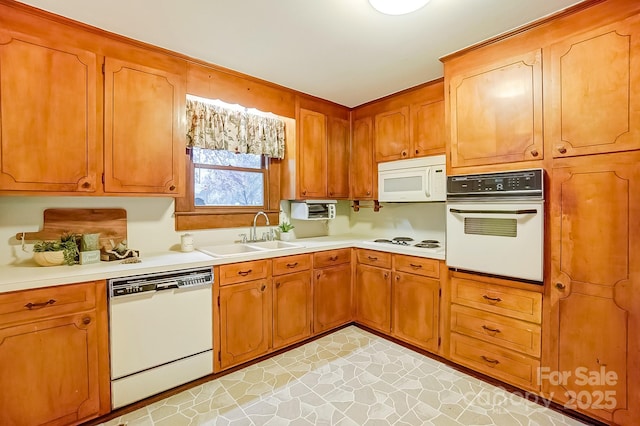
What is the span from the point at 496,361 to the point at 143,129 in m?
3.03

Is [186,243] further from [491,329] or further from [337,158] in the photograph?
[491,329]

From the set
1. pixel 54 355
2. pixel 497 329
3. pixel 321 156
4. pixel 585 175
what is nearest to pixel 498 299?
pixel 497 329

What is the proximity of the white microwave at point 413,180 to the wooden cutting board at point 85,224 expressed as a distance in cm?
242

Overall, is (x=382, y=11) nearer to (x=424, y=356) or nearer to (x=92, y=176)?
(x=92, y=176)

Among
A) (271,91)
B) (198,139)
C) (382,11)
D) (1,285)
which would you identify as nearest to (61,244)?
(1,285)

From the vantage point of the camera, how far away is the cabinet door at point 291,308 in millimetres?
2639

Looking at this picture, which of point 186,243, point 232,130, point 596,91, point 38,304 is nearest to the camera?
point 38,304

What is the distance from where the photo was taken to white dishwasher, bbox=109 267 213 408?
6.11ft

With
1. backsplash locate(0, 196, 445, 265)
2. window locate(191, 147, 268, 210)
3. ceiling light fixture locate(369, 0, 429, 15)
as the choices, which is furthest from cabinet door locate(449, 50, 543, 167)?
window locate(191, 147, 268, 210)

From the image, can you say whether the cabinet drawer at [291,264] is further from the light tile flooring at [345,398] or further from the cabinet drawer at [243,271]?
the light tile flooring at [345,398]

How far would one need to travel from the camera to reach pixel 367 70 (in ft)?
8.64

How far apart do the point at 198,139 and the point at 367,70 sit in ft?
5.19

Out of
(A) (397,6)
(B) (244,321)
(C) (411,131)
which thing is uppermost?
(A) (397,6)

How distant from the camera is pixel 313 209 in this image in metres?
3.33
